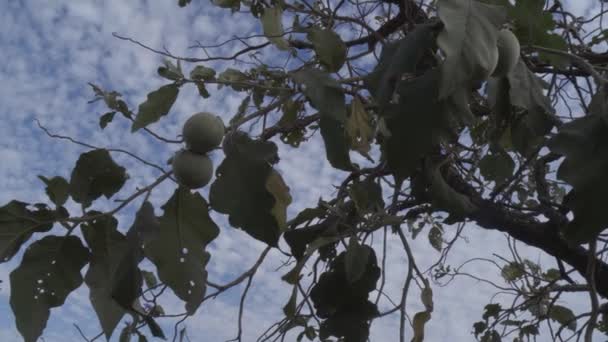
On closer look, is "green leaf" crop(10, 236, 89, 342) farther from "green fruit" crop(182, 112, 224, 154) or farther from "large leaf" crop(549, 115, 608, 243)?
"large leaf" crop(549, 115, 608, 243)

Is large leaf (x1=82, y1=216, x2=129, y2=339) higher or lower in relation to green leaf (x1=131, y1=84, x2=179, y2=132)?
lower

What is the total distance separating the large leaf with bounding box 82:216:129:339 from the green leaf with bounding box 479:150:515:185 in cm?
111

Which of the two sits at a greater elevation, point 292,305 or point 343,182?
point 343,182

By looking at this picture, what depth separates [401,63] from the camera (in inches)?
30.0

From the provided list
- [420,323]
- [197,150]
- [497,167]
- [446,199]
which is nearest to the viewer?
[197,150]

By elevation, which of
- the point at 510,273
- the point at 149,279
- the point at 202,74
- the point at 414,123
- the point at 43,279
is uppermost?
the point at 510,273

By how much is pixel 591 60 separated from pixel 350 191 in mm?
969

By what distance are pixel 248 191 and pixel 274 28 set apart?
2.65ft

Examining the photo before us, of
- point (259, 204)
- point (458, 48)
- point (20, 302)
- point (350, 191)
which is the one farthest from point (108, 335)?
point (458, 48)

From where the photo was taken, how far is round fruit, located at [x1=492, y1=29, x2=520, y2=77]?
35.9 inches

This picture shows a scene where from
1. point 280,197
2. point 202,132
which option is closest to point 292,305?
point 280,197

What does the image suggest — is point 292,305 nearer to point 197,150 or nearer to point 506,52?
point 197,150

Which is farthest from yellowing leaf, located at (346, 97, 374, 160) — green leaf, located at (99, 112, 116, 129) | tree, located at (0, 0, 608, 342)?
green leaf, located at (99, 112, 116, 129)

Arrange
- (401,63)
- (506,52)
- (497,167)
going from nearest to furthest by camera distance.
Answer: (401,63) < (506,52) < (497,167)
